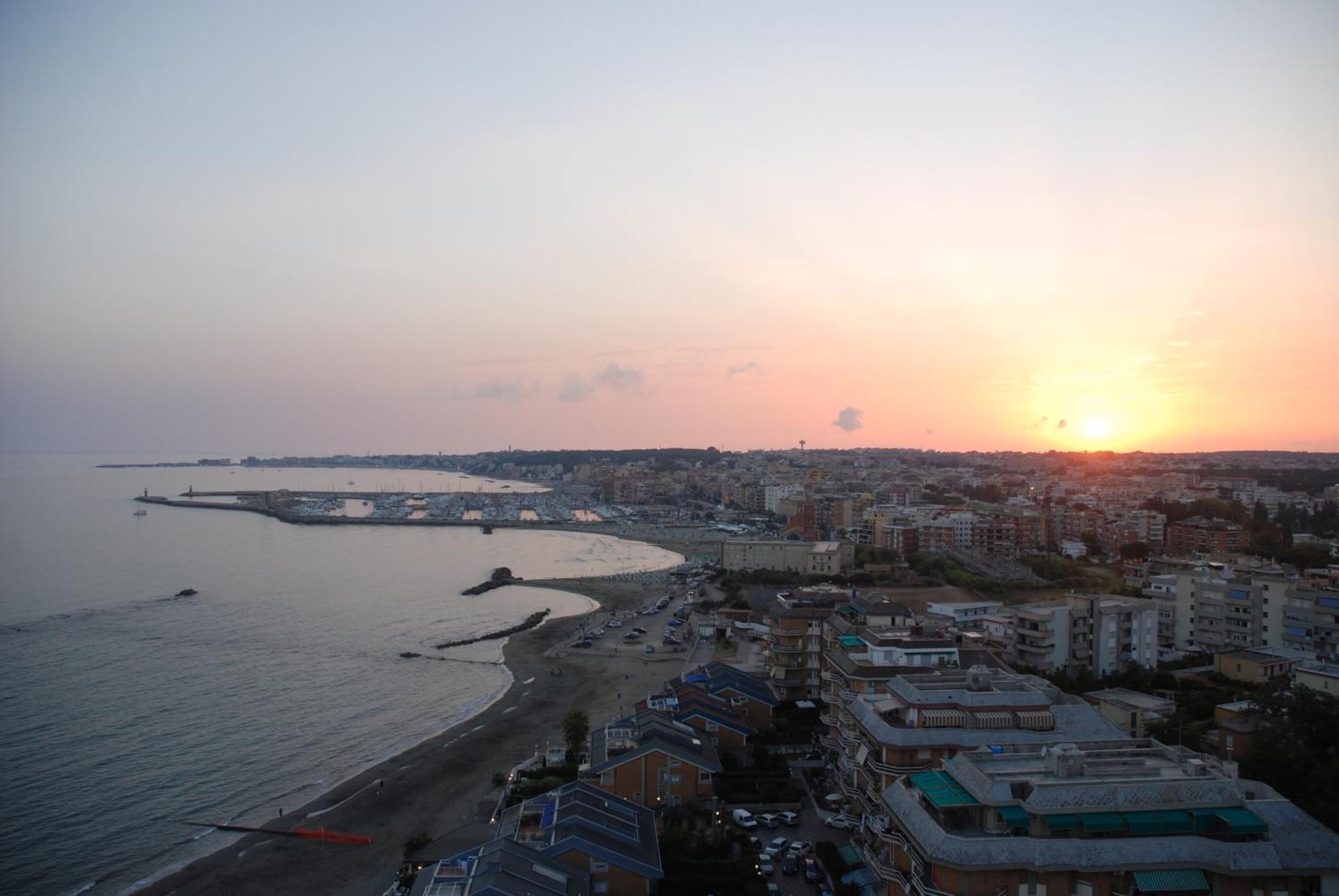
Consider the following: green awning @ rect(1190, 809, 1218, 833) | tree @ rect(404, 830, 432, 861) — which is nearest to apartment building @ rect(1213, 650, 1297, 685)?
green awning @ rect(1190, 809, 1218, 833)

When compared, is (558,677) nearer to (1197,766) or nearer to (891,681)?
(891,681)

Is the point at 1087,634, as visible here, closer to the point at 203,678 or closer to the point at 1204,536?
the point at 203,678

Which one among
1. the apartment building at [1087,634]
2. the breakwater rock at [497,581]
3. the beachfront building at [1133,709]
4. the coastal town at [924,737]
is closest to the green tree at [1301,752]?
the coastal town at [924,737]

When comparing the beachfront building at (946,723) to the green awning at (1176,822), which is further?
the beachfront building at (946,723)

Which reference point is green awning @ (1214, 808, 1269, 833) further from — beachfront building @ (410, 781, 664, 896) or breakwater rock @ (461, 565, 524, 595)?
breakwater rock @ (461, 565, 524, 595)

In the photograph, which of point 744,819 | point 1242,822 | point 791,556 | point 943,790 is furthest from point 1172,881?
point 791,556

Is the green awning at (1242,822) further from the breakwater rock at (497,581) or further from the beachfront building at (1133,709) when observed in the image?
the breakwater rock at (497,581)
